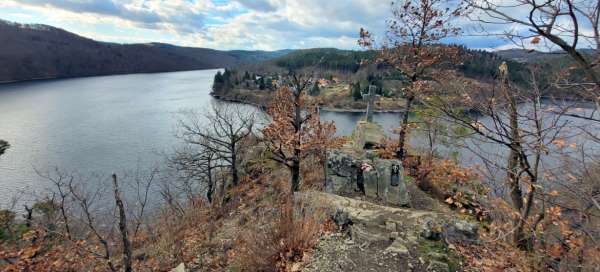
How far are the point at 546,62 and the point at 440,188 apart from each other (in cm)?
665

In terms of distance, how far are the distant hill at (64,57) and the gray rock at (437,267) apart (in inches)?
5380

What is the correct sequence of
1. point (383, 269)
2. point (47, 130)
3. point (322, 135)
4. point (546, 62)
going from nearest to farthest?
point (546, 62), point (383, 269), point (322, 135), point (47, 130)

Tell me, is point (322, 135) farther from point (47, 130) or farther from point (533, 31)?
point (47, 130)

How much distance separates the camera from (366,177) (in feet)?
29.6

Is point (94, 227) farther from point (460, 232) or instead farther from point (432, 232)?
point (460, 232)

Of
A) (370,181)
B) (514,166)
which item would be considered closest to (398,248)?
(514,166)

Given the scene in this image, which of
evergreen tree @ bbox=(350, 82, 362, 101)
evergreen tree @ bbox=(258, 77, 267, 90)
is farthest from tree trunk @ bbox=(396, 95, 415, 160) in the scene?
evergreen tree @ bbox=(258, 77, 267, 90)

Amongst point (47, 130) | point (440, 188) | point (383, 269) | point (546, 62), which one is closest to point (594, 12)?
point (546, 62)

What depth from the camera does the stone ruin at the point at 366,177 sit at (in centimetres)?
869

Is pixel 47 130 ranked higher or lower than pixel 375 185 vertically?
lower

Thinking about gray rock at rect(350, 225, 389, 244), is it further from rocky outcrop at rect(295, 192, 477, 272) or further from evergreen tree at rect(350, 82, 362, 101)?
evergreen tree at rect(350, 82, 362, 101)

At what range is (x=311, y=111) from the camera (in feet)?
33.2

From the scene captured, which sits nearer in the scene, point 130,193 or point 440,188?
point 440,188

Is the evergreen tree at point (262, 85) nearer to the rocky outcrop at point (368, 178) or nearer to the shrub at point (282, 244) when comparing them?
the rocky outcrop at point (368, 178)
